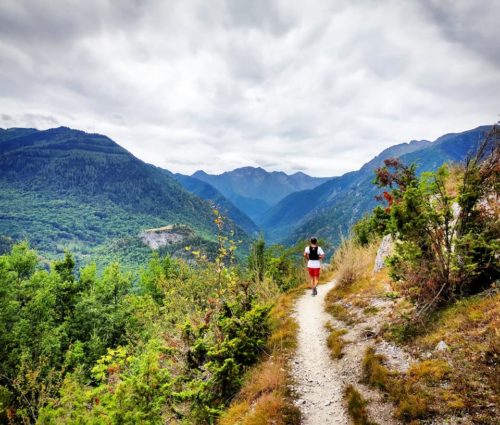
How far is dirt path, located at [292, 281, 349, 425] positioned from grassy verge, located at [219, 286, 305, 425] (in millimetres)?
227

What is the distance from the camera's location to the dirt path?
524 centimetres

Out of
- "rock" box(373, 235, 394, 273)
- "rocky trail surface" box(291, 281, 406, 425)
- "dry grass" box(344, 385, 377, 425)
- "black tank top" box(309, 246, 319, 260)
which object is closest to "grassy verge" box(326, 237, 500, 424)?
"rocky trail surface" box(291, 281, 406, 425)

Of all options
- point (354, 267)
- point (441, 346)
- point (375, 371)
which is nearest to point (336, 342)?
point (375, 371)

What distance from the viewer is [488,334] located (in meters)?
5.06

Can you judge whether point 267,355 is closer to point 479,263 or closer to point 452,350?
point 452,350

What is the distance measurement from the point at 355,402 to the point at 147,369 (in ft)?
12.5

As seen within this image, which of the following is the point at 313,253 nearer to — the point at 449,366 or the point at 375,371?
the point at 375,371

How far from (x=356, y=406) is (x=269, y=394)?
162cm

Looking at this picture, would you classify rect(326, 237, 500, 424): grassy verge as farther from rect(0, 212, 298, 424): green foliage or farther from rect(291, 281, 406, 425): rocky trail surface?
rect(0, 212, 298, 424): green foliage

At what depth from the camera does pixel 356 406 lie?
5.08 meters

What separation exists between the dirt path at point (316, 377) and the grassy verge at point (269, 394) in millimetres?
227

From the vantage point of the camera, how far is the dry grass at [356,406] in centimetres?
473

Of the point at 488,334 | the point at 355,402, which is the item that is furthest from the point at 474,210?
the point at 355,402

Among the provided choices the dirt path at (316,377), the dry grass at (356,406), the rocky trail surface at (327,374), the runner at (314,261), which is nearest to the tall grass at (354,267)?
the runner at (314,261)
